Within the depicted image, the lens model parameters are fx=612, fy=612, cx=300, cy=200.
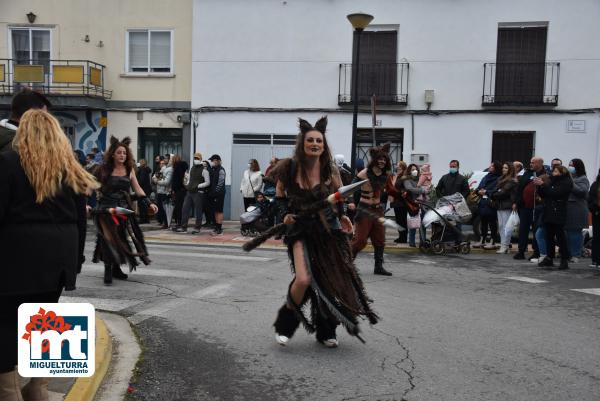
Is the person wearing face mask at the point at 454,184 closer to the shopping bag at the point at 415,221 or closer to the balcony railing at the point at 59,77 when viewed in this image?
the shopping bag at the point at 415,221

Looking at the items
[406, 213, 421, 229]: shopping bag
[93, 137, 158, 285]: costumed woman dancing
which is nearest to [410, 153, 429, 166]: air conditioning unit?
[406, 213, 421, 229]: shopping bag

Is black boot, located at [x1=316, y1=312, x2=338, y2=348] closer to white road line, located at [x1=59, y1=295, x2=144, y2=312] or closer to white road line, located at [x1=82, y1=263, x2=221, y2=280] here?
white road line, located at [x1=59, y1=295, x2=144, y2=312]

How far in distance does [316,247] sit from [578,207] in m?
7.57

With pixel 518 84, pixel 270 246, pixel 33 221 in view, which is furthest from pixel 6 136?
pixel 518 84

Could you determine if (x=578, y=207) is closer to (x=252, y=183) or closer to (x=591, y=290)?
(x=591, y=290)

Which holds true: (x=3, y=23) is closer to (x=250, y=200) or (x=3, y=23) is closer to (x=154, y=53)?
(x=154, y=53)

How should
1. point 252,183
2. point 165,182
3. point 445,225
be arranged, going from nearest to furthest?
point 445,225
point 252,183
point 165,182

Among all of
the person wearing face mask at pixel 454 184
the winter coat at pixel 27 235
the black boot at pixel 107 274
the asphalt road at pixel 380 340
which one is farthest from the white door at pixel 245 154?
the winter coat at pixel 27 235

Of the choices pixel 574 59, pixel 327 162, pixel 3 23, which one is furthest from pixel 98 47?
pixel 327 162

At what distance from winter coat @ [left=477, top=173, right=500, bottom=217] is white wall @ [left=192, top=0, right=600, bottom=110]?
5687 mm

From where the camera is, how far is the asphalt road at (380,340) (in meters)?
4.34

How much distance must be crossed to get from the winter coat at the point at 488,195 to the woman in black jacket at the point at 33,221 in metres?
10.4

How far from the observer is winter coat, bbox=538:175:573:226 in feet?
33.4

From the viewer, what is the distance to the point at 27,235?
3.19 metres
